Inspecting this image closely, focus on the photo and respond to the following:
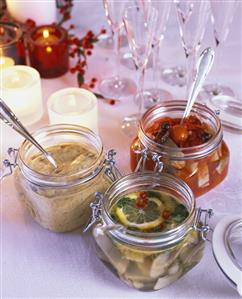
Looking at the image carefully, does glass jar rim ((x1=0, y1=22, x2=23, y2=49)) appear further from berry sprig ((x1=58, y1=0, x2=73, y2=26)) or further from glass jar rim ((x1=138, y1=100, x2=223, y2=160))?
glass jar rim ((x1=138, y1=100, x2=223, y2=160))

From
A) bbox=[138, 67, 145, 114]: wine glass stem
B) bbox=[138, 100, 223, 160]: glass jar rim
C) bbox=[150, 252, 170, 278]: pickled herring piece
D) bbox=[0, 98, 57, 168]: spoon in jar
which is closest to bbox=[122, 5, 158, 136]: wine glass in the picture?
bbox=[138, 67, 145, 114]: wine glass stem

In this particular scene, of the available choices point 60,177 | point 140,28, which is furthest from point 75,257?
point 140,28

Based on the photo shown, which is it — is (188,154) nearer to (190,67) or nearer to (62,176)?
(62,176)

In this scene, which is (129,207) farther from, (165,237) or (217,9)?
(217,9)

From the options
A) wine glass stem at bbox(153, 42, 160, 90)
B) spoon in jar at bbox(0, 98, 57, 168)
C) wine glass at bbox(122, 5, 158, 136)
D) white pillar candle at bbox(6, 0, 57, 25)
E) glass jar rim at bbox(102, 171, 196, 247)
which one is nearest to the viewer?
glass jar rim at bbox(102, 171, 196, 247)

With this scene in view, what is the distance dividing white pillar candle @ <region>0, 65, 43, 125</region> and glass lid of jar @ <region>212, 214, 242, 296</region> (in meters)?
0.38

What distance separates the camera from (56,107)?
77cm

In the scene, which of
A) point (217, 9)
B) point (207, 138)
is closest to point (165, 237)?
point (207, 138)

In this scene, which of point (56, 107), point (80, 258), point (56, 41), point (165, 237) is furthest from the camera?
point (56, 41)

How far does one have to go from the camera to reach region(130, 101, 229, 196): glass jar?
0.63 m

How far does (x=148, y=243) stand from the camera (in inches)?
20.2

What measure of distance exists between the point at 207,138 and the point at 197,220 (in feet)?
0.47

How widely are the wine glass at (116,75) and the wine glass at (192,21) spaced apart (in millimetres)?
98

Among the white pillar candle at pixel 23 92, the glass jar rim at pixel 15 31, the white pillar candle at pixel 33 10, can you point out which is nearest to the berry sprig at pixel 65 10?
the white pillar candle at pixel 33 10
